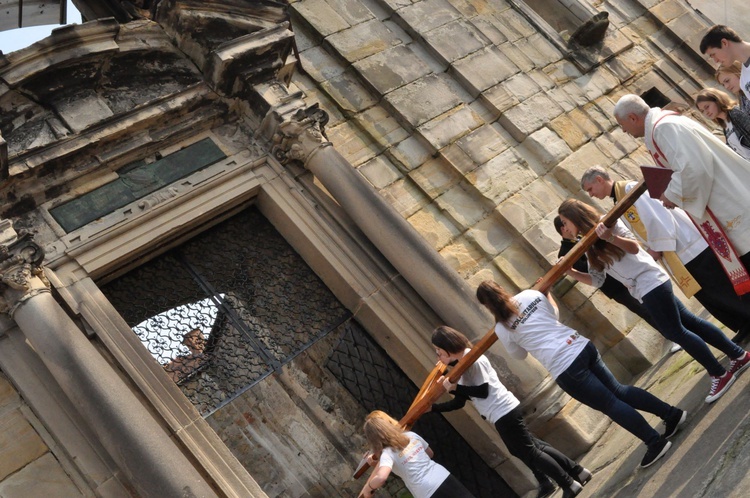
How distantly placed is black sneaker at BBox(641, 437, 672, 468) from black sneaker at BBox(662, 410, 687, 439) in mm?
106

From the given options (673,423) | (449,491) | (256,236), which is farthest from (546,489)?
(256,236)

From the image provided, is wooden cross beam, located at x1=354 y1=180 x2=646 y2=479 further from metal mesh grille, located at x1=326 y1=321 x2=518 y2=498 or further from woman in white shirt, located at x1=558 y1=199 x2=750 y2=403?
metal mesh grille, located at x1=326 y1=321 x2=518 y2=498

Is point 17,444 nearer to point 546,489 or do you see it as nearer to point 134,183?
point 134,183

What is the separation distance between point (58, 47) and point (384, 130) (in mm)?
3244

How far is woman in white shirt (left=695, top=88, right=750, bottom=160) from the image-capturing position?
525 cm

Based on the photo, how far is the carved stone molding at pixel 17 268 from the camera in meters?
5.95

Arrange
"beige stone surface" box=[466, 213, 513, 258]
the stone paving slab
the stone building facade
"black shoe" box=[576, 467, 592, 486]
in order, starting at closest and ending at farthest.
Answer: the stone paving slab, "black shoe" box=[576, 467, 592, 486], the stone building facade, "beige stone surface" box=[466, 213, 513, 258]

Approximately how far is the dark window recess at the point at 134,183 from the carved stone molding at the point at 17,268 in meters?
0.60

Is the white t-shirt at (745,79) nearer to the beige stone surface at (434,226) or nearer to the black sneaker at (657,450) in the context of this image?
the black sneaker at (657,450)

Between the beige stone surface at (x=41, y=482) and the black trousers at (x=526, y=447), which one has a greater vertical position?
the beige stone surface at (x=41, y=482)

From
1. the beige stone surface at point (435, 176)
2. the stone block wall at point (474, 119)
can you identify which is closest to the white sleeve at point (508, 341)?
the stone block wall at point (474, 119)

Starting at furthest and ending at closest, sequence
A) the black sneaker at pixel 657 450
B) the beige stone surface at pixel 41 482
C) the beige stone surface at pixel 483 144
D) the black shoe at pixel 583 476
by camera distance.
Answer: the beige stone surface at pixel 483 144 < the black shoe at pixel 583 476 < the beige stone surface at pixel 41 482 < the black sneaker at pixel 657 450

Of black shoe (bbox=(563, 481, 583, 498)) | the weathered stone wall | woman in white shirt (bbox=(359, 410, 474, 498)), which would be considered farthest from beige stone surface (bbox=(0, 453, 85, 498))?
black shoe (bbox=(563, 481, 583, 498))

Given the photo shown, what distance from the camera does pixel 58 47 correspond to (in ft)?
22.3
